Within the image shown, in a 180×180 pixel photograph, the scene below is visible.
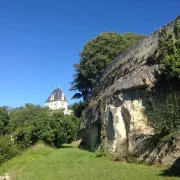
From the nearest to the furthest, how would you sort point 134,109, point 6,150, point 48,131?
point 134,109
point 6,150
point 48,131

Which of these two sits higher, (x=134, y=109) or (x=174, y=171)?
(x=134, y=109)

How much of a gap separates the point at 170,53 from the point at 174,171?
21.4 feet

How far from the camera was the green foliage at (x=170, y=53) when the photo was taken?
12.4m

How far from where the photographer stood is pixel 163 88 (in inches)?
528

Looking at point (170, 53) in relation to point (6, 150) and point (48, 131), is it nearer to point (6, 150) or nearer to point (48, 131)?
point (6, 150)

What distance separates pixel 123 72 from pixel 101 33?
58.7ft

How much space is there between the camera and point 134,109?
47.9 ft

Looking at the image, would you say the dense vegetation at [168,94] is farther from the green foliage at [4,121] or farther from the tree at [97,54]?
the green foliage at [4,121]

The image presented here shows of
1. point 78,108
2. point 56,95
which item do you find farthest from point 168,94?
point 56,95

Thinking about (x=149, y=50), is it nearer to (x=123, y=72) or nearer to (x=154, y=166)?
(x=123, y=72)

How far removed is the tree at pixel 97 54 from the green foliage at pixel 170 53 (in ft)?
58.7

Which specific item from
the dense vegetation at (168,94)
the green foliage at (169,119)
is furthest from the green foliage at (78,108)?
the green foliage at (169,119)

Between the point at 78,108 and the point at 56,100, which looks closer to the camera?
the point at 78,108

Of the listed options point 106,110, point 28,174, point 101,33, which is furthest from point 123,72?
point 101,33
